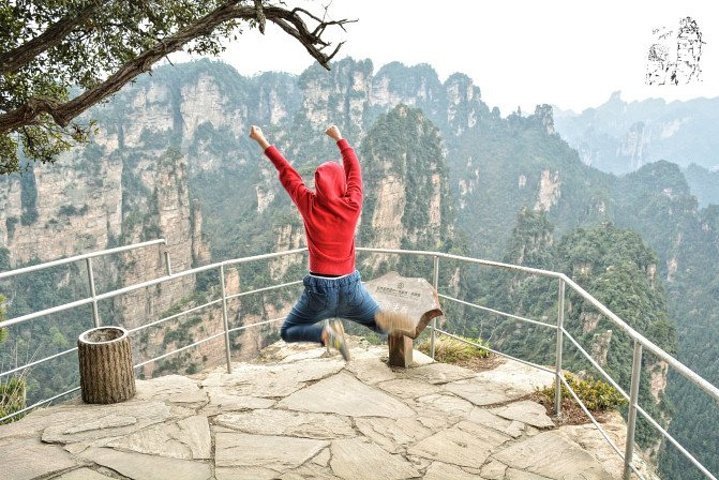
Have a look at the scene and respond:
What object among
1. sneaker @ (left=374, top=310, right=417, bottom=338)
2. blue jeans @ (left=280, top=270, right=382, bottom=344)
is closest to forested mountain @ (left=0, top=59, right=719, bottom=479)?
sneaker @ (left=374, top=310, right=417, bottom=338)

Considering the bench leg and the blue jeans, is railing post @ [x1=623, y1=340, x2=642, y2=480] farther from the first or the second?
the bench leg

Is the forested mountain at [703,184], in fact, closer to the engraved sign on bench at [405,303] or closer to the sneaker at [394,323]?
the engraved sign on bench at [405,303]

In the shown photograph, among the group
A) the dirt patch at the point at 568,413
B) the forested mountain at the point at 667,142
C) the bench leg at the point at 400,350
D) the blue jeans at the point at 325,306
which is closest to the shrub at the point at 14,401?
the blue jeans at the point at 325,306

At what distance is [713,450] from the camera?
2597 centimetres

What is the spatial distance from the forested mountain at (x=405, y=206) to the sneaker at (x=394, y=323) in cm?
1679

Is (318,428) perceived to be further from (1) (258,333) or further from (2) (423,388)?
(1) (258,333)

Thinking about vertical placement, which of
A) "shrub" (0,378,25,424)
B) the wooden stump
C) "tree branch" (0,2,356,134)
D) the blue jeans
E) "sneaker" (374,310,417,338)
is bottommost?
"shrub" (0,378,25,424)

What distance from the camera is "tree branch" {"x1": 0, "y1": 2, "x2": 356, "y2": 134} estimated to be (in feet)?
13.3

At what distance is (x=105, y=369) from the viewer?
318cm

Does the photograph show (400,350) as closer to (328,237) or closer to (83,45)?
(328,237)

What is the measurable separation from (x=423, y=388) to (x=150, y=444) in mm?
1615

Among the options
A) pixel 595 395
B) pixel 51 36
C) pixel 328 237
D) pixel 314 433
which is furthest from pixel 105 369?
pixel 51 36

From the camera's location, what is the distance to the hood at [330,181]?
2738mm

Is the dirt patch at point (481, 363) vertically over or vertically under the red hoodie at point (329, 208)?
under
